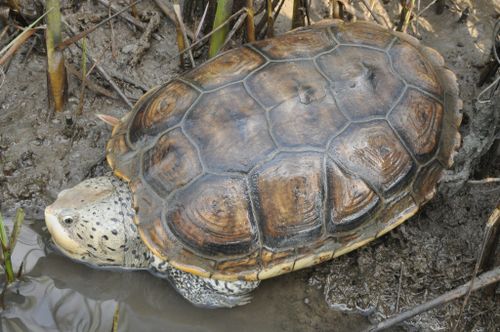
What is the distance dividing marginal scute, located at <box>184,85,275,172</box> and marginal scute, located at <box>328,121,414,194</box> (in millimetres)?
337

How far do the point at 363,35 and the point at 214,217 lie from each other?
1261 mm

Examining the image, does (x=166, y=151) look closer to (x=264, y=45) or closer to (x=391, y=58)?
(x=264, y=45)

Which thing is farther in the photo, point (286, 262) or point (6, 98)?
point (6, 98)

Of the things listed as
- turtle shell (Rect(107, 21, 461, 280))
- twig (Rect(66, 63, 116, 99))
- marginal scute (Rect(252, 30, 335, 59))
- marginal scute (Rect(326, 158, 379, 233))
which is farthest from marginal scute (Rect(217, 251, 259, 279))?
twig (Rect(66, 63, 116, 99))

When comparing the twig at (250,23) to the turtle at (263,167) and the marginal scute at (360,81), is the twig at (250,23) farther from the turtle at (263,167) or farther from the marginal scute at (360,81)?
the marginal scute at (360,81)

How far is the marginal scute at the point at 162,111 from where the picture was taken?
2846mm

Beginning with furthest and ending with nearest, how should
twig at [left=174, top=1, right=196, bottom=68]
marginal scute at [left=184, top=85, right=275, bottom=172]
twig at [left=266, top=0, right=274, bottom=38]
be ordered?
twig at [left=266, top=0, right=274, bottom=38]
twig at [left=174, top=1, right=196, bottom=68]
marginal scute at [left=184, top=85, right=275, bottom=172]

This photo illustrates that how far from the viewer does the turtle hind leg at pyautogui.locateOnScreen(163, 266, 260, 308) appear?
9.63ft

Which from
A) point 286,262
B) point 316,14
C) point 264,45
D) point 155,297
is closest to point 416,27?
point 316,14

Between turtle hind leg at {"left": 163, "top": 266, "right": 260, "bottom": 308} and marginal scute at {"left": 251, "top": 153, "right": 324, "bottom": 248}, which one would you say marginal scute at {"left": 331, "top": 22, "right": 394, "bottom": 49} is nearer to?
marginal scute at {"left": 251, "top": 153, "right": 324, "bottom": 248}

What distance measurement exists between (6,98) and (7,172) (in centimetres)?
48

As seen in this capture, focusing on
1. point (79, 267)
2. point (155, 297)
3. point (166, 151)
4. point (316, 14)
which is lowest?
point (155, 297)

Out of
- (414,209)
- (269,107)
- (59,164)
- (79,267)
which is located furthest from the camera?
(59,164)

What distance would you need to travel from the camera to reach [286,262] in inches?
109
